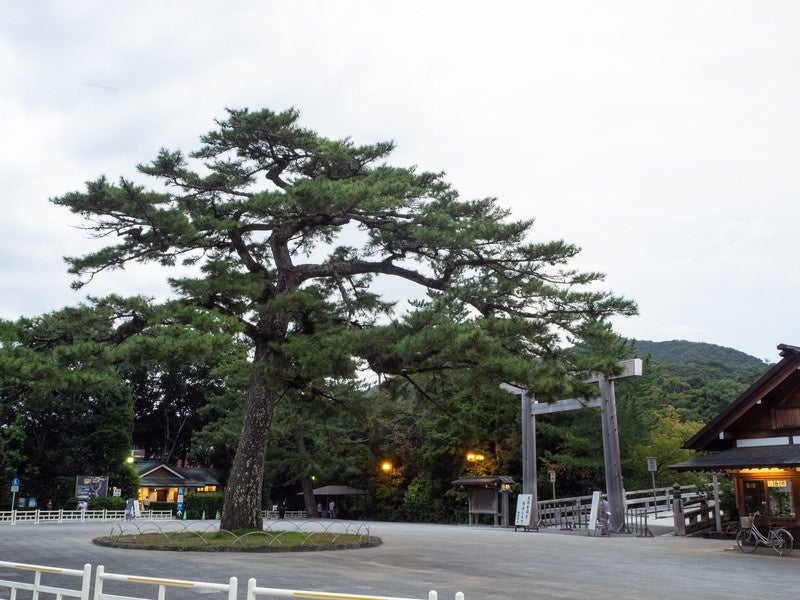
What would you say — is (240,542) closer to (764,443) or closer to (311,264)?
(311,264)

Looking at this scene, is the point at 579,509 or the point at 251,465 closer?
the point at 251,465

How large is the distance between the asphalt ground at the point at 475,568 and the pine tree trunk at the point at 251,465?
271cm

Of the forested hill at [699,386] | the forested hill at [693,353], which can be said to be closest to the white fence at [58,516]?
the forested hill at [699,386]

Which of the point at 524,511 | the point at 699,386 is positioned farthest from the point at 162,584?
the point at 699,386

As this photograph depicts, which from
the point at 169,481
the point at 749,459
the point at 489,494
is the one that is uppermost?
the point at 749,459

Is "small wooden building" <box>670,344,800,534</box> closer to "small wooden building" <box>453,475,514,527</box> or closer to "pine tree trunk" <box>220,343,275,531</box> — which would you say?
"pine tree trunk" <box>220,343,275,531</box>

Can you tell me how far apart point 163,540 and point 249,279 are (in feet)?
20.4

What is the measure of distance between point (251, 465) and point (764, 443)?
13314 millimetres

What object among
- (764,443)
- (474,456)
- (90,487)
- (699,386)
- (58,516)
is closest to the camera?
(764,443)

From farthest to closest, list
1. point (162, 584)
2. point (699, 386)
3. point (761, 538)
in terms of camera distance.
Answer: point (699, 386) → point (761, 538) → point (162, 584)

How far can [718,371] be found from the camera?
7312cm

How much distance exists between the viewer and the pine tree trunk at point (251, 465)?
16.7 meters

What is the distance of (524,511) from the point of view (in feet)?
80.9

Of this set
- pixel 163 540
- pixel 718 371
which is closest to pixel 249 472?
pixel 163 540
